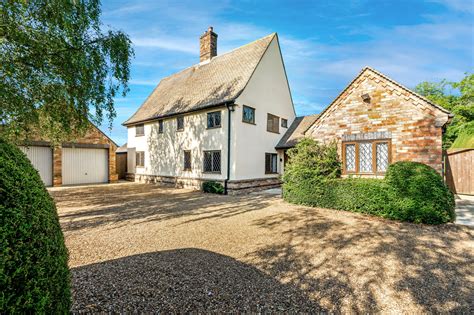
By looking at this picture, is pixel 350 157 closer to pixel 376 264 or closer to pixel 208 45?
pixel 376 264

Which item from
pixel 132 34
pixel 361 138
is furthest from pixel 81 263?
pixel 361 138

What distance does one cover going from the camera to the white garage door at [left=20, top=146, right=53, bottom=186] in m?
16.8

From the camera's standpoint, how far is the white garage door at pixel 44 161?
55.0ft

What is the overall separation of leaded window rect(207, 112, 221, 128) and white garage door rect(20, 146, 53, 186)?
12.1 metres

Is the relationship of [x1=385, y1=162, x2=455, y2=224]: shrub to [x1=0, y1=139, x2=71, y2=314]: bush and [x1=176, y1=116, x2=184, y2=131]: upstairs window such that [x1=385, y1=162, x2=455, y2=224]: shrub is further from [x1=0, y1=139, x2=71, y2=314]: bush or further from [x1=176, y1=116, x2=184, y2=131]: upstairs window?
[x1=176, y1=116, x2=184, y2=131]: upstairs window

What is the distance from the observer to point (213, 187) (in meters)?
14.6

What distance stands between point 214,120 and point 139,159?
33.2ft

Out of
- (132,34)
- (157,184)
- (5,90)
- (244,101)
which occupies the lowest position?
(157,184)

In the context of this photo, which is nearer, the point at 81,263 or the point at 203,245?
the point at 81,263

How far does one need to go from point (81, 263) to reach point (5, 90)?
19.6ft

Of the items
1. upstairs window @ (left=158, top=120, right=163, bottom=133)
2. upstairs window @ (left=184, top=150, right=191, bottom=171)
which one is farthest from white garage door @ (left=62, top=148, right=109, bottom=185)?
upstairs window @ (left=184, top=150, right=191, bottom=171)

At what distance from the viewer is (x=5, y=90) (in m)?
6.94

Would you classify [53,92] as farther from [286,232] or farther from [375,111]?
[375,111]

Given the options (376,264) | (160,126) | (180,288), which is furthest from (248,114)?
(180,288)
